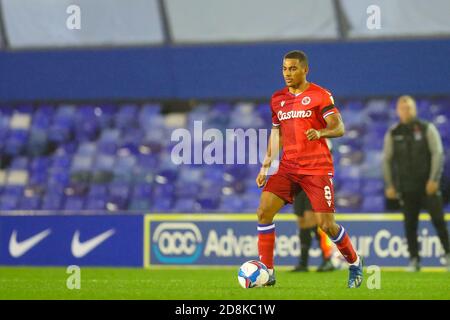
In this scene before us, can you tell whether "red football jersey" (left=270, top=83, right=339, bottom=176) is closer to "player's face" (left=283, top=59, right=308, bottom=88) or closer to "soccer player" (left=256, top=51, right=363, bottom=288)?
"soccer player" (left=256, top=51, right=363, bottom=288)

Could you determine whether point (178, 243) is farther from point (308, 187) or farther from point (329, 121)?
point (329, 121)

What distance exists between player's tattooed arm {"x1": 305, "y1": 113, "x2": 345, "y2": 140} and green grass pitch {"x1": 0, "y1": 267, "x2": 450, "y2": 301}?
4.15 feet

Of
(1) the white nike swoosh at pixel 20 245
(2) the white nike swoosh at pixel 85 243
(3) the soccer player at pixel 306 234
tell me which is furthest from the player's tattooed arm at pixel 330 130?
(1) the white nike swoosh at pixel 20 245

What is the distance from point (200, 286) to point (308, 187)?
1474mm

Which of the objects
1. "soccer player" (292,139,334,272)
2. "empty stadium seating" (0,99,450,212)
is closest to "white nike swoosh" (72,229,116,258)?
"empty stadium seating" (0,99,450,212)

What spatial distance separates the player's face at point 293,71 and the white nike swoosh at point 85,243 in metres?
5.98

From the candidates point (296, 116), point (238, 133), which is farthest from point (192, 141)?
point (296, 116)

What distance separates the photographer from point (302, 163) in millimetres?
9898

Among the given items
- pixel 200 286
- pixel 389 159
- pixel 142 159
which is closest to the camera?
pixel 200 286

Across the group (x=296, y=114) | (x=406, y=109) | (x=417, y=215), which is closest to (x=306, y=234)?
(x=417, y=215)

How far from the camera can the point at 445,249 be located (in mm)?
13336

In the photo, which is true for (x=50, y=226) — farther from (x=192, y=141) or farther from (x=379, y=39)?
(x=379, y=39)

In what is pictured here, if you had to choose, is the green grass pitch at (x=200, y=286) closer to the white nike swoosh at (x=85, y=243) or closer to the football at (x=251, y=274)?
the football at (x=251, y=274)

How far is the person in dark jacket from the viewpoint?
13.4m
